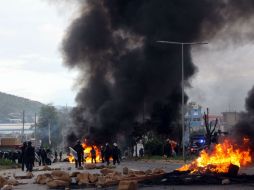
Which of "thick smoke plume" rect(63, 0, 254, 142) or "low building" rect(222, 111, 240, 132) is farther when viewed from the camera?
"thick smoke plume" rect(63, 0, 254, 142)

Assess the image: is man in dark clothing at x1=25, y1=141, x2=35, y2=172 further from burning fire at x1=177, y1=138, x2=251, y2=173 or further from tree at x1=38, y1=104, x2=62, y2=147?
→ tree at x1=38, y1=104, x2=62, y2=147

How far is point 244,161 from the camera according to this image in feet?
65.9

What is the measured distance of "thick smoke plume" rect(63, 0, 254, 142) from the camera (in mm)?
43969

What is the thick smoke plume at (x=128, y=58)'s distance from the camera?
144 ft

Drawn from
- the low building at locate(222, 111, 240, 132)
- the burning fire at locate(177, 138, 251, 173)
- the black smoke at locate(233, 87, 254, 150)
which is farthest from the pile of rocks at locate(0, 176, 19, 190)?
the low building at locate(222, 111, 240, 132)

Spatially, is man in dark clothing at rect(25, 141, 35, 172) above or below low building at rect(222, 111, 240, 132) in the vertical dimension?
below

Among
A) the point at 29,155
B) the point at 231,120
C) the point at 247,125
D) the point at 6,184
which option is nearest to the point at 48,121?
the point at 231,120

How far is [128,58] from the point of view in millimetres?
46125

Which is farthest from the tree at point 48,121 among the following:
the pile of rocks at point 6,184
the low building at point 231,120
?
the pile of rocks at point 6,184

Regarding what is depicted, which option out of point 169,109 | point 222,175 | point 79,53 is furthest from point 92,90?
point 222,175

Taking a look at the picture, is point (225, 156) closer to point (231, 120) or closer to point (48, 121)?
point (231, 120)

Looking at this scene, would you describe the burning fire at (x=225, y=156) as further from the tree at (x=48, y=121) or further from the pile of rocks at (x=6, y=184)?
the tree at (x=48, y=121)

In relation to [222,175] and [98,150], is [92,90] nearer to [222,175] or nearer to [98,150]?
[98,150]

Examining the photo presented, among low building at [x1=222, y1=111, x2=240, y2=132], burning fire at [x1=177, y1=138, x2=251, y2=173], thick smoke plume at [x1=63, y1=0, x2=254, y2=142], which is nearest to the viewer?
burning fire at [x1=177, y1=138, x2=251, y2=173]
